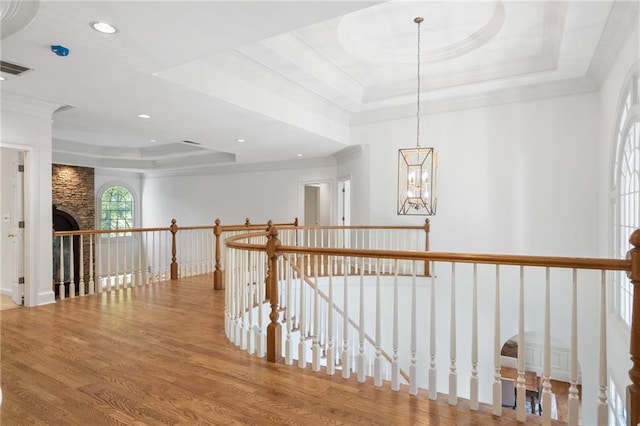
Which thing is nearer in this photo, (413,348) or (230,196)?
(413,348)

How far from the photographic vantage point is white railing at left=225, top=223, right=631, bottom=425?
2541 mm

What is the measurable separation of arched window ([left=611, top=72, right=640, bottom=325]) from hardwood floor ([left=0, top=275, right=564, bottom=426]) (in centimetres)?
268

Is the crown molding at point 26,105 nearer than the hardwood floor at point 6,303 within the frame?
Yes

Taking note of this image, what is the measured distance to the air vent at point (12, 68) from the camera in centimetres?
357

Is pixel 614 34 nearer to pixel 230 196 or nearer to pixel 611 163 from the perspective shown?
pixel 611 163

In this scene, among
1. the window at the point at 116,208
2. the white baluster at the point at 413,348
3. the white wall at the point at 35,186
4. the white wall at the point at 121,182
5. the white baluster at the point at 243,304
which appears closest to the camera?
the white baluster at the point at 413,348

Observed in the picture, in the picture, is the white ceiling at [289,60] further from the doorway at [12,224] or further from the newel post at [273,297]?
the newel post at [273,297]

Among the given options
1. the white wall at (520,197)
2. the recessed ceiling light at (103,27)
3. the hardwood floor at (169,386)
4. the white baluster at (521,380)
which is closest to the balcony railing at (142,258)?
the hardwood floor at (169,386)

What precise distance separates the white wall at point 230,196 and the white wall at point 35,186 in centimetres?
585

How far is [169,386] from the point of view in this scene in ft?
8.96

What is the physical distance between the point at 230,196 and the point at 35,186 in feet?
20.9

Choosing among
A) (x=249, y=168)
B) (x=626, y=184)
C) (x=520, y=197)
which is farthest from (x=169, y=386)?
(x=249, y=168)

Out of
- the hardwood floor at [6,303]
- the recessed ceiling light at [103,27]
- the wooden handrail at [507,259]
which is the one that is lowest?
the hardwood floor at [6,303]

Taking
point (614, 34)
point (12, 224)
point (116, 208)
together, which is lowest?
point (12, 224)
